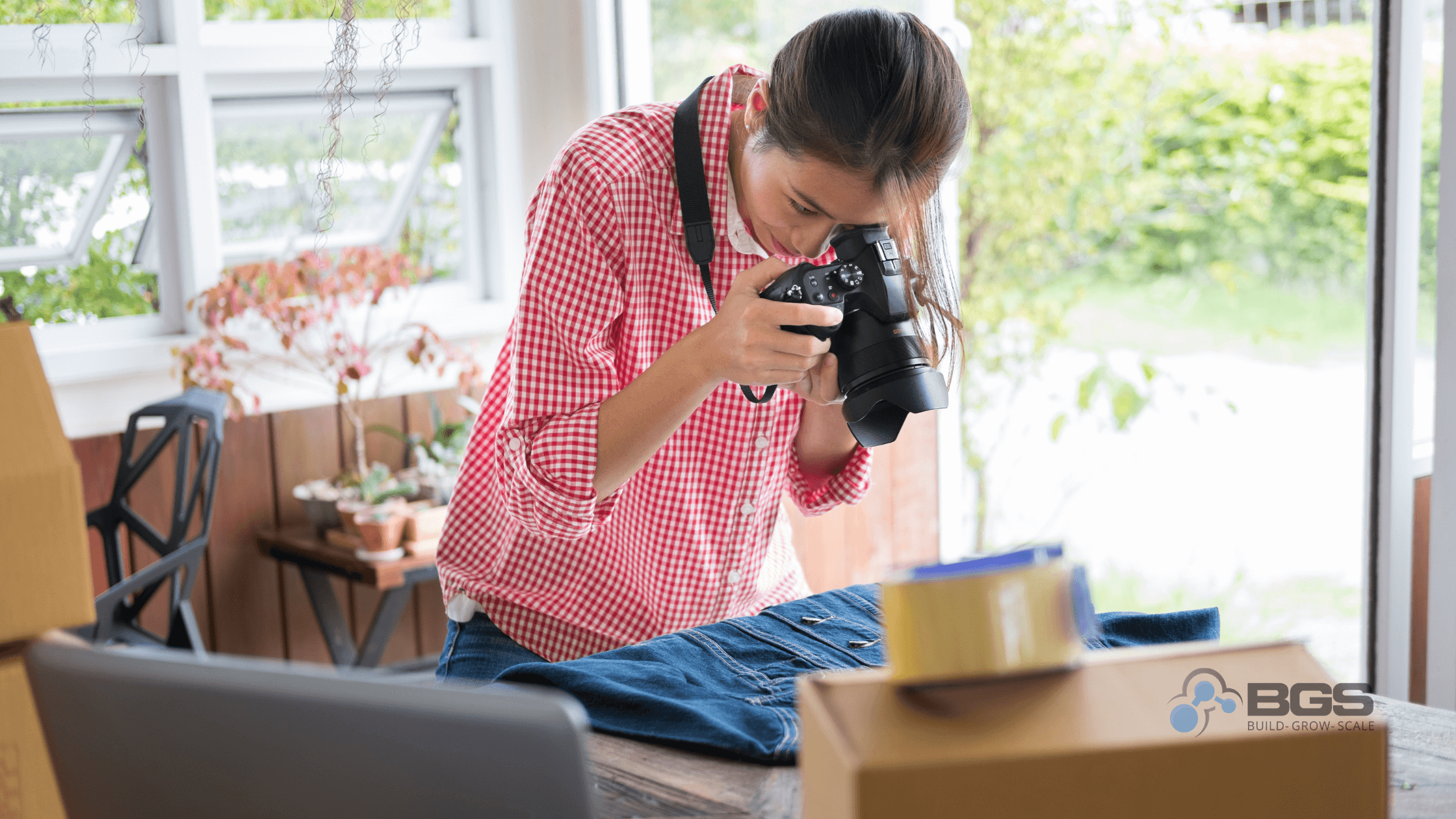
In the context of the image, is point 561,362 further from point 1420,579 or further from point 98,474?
point 98,474

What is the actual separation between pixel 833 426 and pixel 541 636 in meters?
0.41

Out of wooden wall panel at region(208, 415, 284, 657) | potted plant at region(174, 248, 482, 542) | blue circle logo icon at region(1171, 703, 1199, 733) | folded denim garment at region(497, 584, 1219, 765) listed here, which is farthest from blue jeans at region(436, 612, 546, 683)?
wooden wall panel at region(208, 415, 284, 657)

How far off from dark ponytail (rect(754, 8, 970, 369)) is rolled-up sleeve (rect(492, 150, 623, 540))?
21cm

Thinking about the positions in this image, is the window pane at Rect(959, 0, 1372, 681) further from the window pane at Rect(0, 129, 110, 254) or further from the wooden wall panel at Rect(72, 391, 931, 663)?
the window pane at Rect(0, 129, 110, 254)

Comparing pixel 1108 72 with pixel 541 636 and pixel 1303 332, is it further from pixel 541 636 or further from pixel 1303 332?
pixel 541 636

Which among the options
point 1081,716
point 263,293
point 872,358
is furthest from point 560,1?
point 1081,716

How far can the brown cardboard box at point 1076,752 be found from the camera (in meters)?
0.51

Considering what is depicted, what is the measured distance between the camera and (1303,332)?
180 inches

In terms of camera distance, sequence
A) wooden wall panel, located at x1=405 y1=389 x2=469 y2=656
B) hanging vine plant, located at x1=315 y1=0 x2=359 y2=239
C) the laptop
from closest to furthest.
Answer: the laptop
hanging vine plant, located at x1=315 y1=0 x2=359 y2=239
wooden wall panel, located at x1=405 y1=389 x2=469 y2=656

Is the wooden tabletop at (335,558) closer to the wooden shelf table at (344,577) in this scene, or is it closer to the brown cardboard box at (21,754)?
the wooden shelf table at (344,577)

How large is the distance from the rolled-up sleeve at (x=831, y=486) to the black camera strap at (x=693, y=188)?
0.19 meters

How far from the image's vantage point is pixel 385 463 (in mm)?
2777

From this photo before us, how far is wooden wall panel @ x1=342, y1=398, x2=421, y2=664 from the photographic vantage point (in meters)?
2.72

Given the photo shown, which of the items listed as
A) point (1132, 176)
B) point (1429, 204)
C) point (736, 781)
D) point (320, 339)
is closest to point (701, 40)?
point (320, 339)
